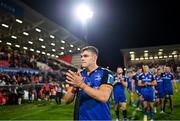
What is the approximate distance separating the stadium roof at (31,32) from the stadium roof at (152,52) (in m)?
12.6

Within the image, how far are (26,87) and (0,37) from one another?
23.8 metres

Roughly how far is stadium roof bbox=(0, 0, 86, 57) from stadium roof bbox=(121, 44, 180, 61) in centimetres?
1263

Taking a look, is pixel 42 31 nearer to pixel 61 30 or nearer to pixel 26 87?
pixel 61 30

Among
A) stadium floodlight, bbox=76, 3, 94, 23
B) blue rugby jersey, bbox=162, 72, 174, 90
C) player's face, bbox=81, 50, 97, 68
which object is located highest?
stadium floodlight, bbox=76, 3, 94, 23

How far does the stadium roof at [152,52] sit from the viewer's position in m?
64.4

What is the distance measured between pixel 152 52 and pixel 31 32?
3321 centimetres

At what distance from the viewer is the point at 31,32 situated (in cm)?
4475

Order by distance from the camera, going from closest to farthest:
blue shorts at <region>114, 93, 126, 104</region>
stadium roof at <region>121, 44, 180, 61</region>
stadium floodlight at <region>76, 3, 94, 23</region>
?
1. blue shorts at <region>114, 93, 126, 104</region>
2. stadium floodlight at <region>76, 3, 94, 23</region>
3. stadium roof at <region>121, 44, 180, 61</region>

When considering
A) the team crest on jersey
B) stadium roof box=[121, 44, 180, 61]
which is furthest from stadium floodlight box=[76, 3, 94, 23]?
stadium roof box=[121, 44, 180, 61]

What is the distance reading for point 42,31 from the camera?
147 ft

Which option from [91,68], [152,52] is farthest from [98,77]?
[152,52]

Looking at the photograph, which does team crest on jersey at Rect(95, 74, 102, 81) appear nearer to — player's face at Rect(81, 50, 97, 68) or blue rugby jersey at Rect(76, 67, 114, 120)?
blue rugby jersey at Rect(76, 67, 114, 120)

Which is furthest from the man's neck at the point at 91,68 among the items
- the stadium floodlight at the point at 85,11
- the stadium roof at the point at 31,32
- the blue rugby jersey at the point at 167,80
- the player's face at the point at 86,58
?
the stadium roof at the point at 31,32

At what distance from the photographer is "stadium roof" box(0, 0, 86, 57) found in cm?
3125
